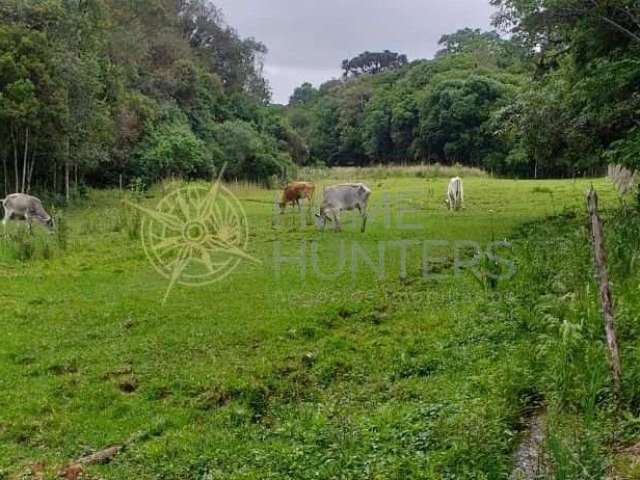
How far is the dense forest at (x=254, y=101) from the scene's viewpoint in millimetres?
10648

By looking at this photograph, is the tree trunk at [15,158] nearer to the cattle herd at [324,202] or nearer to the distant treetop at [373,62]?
the cattle herd at [324,202]

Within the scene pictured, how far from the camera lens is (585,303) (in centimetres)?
562

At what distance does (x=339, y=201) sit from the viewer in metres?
14.2

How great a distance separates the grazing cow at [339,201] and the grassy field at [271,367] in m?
2.84

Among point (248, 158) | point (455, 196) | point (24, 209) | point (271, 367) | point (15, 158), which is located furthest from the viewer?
point (248, 158)

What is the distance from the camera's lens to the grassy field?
4180mm

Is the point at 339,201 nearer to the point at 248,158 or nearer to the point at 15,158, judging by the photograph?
the point at 15,158

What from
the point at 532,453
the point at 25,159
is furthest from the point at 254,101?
the point at 532,453

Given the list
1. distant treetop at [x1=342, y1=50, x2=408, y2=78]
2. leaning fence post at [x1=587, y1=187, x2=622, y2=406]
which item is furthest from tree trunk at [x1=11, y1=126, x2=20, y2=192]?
distant treetop at [x1=342, y1=50, x2=408, y2=78]

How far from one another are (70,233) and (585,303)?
1195cm

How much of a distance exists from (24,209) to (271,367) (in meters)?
12.0

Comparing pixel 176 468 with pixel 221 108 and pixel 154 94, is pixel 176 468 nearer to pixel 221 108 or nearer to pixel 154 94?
pixel 154 94

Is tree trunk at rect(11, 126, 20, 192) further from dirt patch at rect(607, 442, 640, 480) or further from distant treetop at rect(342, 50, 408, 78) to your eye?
distant treetop at rect(342, 50, 408, 78)

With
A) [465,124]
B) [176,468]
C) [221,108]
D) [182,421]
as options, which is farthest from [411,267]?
[465,124]
